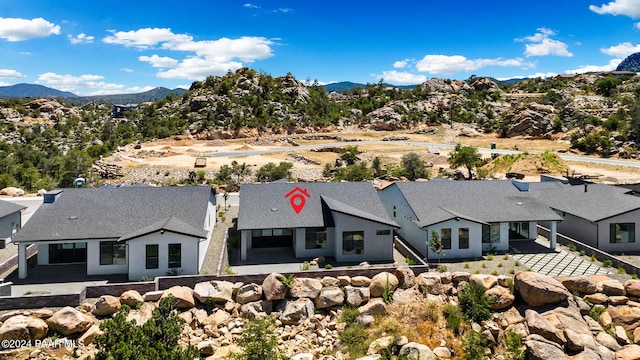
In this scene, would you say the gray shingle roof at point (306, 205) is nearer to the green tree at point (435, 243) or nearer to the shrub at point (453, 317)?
the green tree at point (435, 243)

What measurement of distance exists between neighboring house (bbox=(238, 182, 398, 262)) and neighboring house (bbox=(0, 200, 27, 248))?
14.5 m

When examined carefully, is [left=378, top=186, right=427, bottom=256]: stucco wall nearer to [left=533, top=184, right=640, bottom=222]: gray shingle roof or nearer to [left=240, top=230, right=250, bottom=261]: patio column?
[left=240, top=230, right=250, bottom=261]: patio column

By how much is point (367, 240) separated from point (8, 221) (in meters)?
22.2

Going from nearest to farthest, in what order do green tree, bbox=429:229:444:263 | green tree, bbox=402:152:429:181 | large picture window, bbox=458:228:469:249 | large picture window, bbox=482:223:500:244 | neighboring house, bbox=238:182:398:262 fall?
green tree, bbox=429:229:444:263 < neighboring house, bbox=238:182:398:262 < large picture window, bbox=458:228:469:249 < large picture window, bbox=482:223:500:244 < green tree, bbox=402:152:429:181

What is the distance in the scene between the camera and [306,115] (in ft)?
347

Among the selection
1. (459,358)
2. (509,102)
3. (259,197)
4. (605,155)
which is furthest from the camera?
(509,102)

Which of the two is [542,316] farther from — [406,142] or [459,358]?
[406,142]

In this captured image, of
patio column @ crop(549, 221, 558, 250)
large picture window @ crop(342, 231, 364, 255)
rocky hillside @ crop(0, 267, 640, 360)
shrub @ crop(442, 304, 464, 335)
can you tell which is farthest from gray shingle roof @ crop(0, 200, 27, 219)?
patio column @ crop(549, 221, 558, 250)

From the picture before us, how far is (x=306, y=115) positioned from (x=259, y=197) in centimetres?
8210

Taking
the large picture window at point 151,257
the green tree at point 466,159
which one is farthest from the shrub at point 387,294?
the green tree at point 466,159

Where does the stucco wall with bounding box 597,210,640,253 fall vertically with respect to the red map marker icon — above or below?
below

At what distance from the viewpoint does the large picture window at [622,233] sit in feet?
82.8

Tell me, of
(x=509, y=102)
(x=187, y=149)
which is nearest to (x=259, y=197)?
(x=187, y=149)

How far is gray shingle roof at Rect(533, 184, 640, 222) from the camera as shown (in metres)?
25.5
